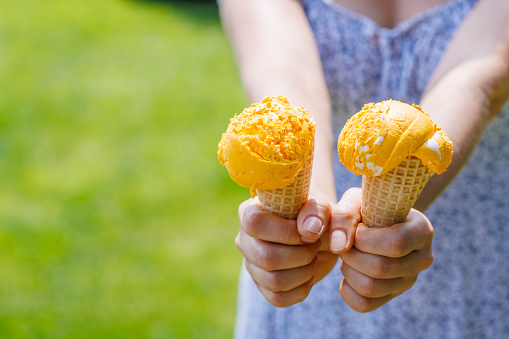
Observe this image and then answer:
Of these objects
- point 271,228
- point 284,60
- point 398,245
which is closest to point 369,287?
point 398,245

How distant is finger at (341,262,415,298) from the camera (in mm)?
1142

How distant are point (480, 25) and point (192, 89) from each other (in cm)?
372

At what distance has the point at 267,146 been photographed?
1.00m

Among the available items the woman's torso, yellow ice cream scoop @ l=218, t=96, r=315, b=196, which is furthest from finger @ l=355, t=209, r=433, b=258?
the woman's torso

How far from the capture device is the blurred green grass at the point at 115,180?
3.01 m

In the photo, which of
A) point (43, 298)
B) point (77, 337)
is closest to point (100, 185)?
point (43, 298)

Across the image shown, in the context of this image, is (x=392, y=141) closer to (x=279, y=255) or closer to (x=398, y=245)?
(x=398, y=245)

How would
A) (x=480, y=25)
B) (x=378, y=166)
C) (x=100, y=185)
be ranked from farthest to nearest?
1. (x=100, y=185)
2. (x=480, y=25)
3. (x=378, y=166)

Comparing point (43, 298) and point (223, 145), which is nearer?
point (223, 145)

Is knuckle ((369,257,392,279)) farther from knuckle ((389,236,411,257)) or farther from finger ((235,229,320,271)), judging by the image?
finger ((235,229,320,271))

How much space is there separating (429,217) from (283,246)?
0.70m

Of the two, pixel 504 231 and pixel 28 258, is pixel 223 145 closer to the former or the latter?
pixel 504 231

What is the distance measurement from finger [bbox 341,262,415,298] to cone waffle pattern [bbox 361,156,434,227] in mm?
114

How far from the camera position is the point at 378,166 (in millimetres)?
999
